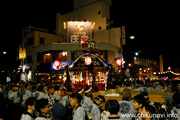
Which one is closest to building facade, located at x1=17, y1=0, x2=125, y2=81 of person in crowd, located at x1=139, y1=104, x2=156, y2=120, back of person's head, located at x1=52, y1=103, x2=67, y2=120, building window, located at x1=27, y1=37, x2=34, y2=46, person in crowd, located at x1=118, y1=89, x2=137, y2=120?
building window, located at x1=27, y1=37, x2=34, y2=46

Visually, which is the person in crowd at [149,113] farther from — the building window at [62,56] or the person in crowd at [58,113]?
the building window at [62,56]

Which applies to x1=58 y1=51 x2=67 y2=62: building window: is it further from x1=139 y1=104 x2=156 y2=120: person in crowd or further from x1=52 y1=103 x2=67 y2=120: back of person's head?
x1=139 y1=104 x2=156 y2=120: person in crowd

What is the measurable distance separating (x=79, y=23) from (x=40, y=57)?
408 inches

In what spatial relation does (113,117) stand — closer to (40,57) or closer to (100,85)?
(100,85)

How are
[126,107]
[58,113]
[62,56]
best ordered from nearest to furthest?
[58,113] → [126,107] → [62,56]

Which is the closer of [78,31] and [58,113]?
[58,113]

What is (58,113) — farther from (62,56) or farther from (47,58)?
(47,58)

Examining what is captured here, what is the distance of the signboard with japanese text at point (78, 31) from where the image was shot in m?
31.9

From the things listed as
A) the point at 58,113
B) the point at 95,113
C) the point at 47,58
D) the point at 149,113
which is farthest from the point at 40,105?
the point at 47,58

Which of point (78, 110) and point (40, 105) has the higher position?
point (40, 105)

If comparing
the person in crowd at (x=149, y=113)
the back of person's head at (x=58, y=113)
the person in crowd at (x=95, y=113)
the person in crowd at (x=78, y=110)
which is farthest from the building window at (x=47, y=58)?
the person in crowd at (x=149, y=113)

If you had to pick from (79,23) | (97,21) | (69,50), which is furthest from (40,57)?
(97,21)

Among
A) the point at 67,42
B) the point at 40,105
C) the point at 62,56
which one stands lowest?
the point at 40,105

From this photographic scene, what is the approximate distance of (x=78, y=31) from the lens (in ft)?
106
